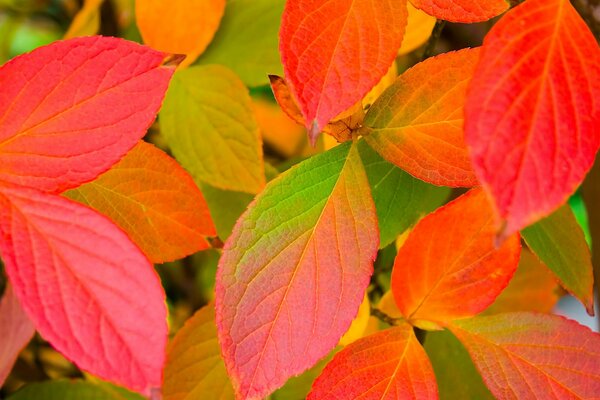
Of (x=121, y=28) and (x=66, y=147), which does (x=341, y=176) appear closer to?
(x=66, y=147)

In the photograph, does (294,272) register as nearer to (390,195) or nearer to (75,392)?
(390,195)

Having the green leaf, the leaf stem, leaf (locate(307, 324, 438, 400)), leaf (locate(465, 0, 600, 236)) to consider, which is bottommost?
the green leaf

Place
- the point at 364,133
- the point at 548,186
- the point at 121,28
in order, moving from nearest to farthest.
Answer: the point at 548,186, the point at 364,133, the point at 121,28

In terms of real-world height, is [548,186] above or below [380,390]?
above

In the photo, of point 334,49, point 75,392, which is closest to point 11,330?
point 75,392

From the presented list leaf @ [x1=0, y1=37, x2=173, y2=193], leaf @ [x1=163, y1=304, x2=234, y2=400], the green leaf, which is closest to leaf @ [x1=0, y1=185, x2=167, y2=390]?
leaf @ [x1=0, y1=37, x2=173, y2=193]

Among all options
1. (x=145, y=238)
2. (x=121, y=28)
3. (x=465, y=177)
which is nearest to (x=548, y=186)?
(x=465, y=177)

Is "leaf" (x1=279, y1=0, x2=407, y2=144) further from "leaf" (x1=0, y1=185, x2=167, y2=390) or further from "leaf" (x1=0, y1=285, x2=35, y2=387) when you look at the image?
"leaf" (x1=0, y1=285, x2=35, y2=387)
